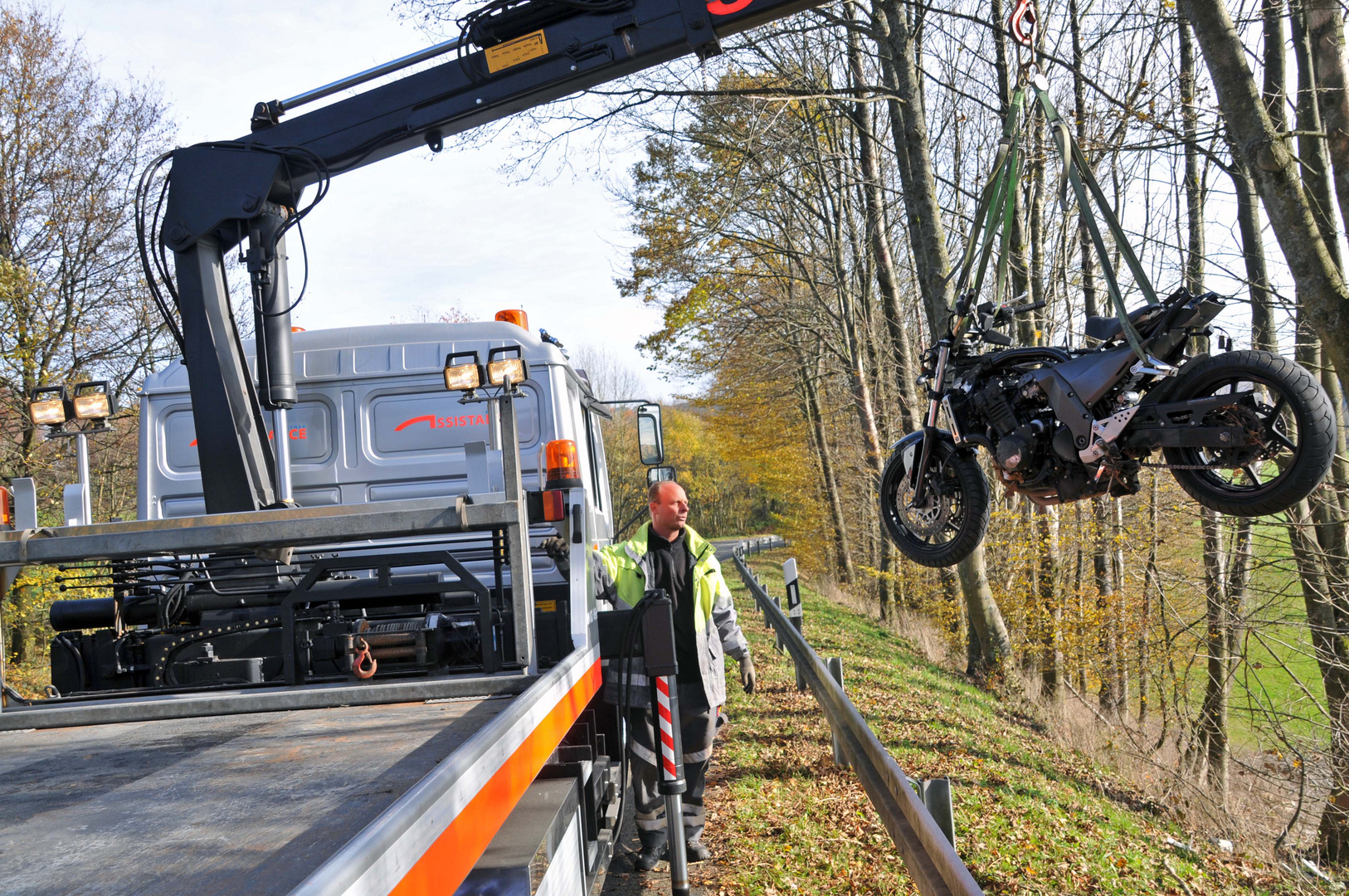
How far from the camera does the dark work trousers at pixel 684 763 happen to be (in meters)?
5.88

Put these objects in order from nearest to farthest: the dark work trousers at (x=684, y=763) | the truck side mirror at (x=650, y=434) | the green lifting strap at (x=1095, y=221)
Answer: the green lifting strap at (x=1095, y=221), the dark work trousers at (x=684, y=763), the truck side mirror at (x=650, y=434)

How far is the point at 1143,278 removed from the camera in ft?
12.9

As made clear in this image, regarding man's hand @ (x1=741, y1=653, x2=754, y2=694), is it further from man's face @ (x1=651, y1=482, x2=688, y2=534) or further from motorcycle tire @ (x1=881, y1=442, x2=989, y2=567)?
motorcycle tire @ (x1=881, y1=442, x2=989, y2=567)

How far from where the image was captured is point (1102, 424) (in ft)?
13.5

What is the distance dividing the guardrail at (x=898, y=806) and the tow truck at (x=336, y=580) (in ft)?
4.42

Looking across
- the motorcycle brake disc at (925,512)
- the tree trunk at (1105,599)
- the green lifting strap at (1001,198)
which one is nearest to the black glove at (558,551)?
the motorcycle brake disc at (925,512)

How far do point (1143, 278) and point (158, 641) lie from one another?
498 cm

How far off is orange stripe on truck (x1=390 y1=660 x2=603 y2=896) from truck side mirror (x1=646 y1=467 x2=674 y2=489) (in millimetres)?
3451

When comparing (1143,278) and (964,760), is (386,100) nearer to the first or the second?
(1143,278)

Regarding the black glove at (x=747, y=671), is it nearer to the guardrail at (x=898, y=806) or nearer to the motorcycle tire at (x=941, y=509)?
the guardrail at (x=898, y=806)

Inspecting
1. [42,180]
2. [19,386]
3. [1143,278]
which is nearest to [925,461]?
[1143,278]

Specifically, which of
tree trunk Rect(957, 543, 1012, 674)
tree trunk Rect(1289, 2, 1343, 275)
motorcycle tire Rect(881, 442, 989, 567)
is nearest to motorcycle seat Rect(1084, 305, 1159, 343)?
motorcycle tire Rect(881, 442, 989, 567)

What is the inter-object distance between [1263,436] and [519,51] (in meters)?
4.62

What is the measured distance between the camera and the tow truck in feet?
8.20
